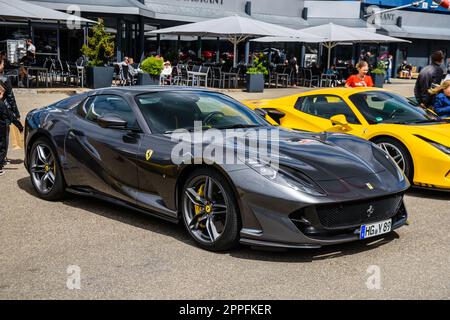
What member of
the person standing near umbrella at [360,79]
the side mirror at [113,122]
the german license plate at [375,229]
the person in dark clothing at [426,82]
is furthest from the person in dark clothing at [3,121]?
the person in dark clothing at [426,82]

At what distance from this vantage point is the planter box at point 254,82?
22.0 meters

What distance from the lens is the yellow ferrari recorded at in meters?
6.86

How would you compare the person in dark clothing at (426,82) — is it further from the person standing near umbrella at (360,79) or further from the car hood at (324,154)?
the car hood at (324,154)

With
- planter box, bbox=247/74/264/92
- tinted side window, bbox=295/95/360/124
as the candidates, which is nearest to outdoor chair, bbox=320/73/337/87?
planter box, bbox=247/74/264/92

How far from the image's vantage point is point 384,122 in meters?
7.75

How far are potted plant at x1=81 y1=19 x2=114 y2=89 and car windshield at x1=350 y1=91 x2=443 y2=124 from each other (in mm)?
13061

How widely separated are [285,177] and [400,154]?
315 centimetres

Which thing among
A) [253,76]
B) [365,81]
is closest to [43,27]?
[253,76]

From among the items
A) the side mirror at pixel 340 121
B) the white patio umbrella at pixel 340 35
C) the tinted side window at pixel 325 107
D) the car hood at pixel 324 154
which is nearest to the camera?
the car hood at pixel 324 154

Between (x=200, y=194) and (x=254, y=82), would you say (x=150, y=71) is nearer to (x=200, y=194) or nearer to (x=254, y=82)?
(x=254, y=82)

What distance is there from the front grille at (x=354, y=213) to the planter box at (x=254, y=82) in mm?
17517

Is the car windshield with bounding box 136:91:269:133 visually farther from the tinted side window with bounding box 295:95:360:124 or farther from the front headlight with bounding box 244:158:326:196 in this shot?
the tinted side window with bounding box 295:95:360:124

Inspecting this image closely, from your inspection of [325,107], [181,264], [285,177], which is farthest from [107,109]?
[325,107]
